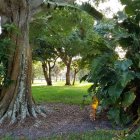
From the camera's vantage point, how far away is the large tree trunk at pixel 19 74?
34.7 feet

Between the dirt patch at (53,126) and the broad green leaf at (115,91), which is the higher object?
the broad green leaf at (115,91)

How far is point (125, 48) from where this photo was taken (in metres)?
10.0

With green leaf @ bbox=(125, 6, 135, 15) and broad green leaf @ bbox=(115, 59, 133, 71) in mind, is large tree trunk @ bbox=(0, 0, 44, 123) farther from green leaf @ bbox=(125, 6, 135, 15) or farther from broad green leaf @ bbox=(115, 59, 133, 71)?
broad green leaf @ bbox=(115, 59, 133, 71)

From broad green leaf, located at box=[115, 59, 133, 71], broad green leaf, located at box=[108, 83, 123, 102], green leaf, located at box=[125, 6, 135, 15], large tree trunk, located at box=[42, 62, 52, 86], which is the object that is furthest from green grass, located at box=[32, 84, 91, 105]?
large tree trunk, located at box=[42, 62, 52, 86]

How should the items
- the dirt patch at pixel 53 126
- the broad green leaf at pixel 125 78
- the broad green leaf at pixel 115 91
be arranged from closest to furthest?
1. the broad green leaf at pixel 125 78
2. the broad green leaf at pixel 115 91
3. the dirt patch at pixel 53 126

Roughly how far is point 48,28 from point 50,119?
17.5 feet

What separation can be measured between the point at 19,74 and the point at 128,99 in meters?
3.59

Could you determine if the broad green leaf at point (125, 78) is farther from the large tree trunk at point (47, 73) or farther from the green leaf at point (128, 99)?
the large tree trunk at point (47, 73)

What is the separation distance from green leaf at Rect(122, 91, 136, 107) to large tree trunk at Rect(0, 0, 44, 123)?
9.87 ft

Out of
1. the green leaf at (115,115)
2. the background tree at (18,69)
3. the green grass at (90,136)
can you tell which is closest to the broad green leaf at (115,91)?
the green leaf at (115,115)

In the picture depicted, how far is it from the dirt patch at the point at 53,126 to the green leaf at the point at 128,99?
86 centimetres

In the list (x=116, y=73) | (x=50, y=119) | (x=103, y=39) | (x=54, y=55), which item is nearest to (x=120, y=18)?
(x=103, y=39)

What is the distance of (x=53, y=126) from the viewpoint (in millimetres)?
9672

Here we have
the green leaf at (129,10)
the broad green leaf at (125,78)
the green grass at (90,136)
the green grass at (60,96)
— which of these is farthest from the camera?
the green grass at (60,96)
